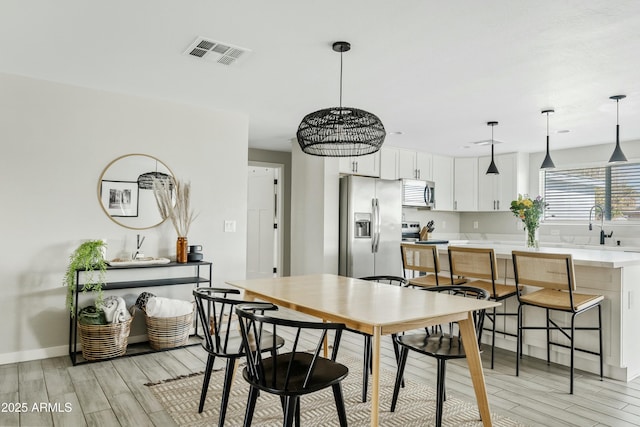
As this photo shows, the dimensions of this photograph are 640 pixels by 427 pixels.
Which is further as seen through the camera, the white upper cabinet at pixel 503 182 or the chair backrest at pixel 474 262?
the white upper cabinet at pixel 503 182

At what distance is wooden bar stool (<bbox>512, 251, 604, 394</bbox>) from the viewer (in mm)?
2949

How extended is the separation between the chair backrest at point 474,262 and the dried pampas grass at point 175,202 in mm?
2407

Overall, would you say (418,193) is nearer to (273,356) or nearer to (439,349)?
(439,349)

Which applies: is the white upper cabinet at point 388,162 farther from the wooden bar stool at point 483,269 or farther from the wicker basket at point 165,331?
the wicker basket at point 165,331

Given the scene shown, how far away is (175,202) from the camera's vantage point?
4137 millimetres

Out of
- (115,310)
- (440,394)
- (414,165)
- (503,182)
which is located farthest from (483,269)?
(503,182)

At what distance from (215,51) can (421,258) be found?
233 centimetres

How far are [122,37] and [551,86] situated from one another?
10.4 feet

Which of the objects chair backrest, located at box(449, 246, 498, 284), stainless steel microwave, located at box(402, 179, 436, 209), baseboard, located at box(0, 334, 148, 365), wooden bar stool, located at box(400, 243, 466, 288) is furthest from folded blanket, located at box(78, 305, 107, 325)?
stainless steel microwave, located at box(402, 179, 436, 209)

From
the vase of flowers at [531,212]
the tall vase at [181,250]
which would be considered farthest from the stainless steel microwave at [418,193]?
the tall vase at [181,250]

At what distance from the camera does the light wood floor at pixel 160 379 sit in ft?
8.14

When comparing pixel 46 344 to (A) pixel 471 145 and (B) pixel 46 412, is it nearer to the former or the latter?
(B) pixel 46 412

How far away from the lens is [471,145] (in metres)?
6.16

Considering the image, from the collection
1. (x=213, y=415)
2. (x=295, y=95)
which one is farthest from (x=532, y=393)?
(x=295, y=95)
